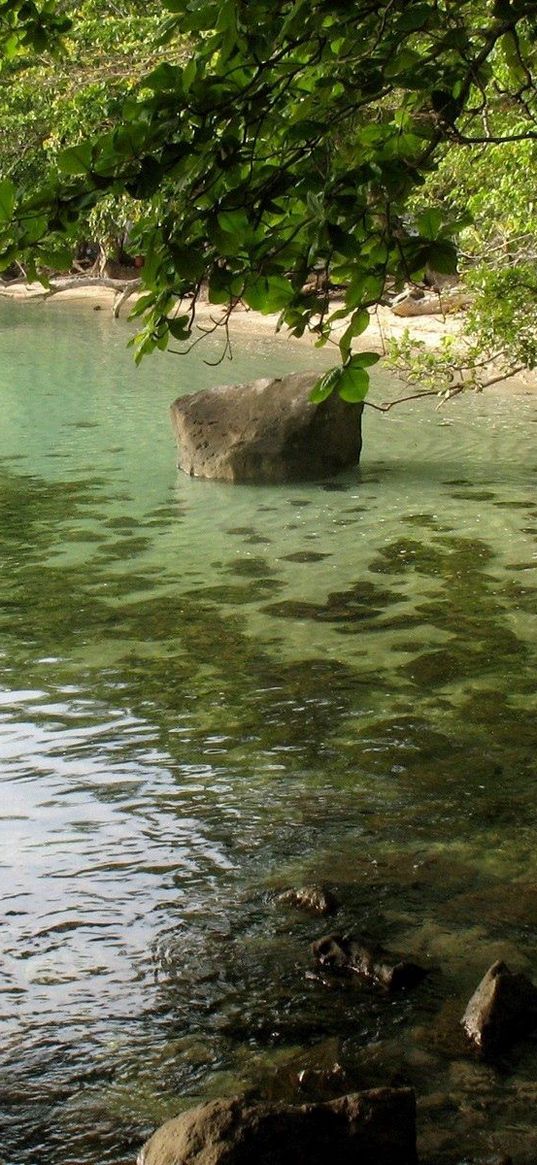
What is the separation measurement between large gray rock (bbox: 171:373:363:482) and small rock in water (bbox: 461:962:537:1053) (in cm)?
1085

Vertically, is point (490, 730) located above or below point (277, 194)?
below

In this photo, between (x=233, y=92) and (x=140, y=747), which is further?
(x=140, y=747)

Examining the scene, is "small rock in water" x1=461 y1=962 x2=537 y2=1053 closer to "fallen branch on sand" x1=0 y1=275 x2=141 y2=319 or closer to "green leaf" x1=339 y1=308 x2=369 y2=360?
"green leaf" x1=339 y1=308 x2=369 y2=360

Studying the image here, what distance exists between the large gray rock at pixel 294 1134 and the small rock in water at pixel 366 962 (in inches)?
40.0

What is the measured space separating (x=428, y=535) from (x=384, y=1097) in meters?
9.10

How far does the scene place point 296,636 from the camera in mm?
9234

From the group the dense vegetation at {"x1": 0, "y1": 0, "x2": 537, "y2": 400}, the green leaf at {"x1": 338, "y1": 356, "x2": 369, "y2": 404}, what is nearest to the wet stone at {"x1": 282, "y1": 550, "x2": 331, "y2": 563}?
the dense vegetation at {"x1": 0, "y1": 0, "x2": 537, "y2": 400}

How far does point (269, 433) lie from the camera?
15047mm

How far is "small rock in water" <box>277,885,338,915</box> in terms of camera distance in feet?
16.8

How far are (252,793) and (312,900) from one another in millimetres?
A: 1396

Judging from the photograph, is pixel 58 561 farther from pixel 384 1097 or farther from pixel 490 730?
pixel 384 1097

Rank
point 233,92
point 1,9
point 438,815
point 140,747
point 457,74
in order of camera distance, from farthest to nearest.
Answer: point 140,747
point 438,815
point 1,9
point 457,74
point 233,92

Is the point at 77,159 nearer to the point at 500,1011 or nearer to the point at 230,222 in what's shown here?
the point at 230,222

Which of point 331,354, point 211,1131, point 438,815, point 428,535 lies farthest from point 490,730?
point 331,354
